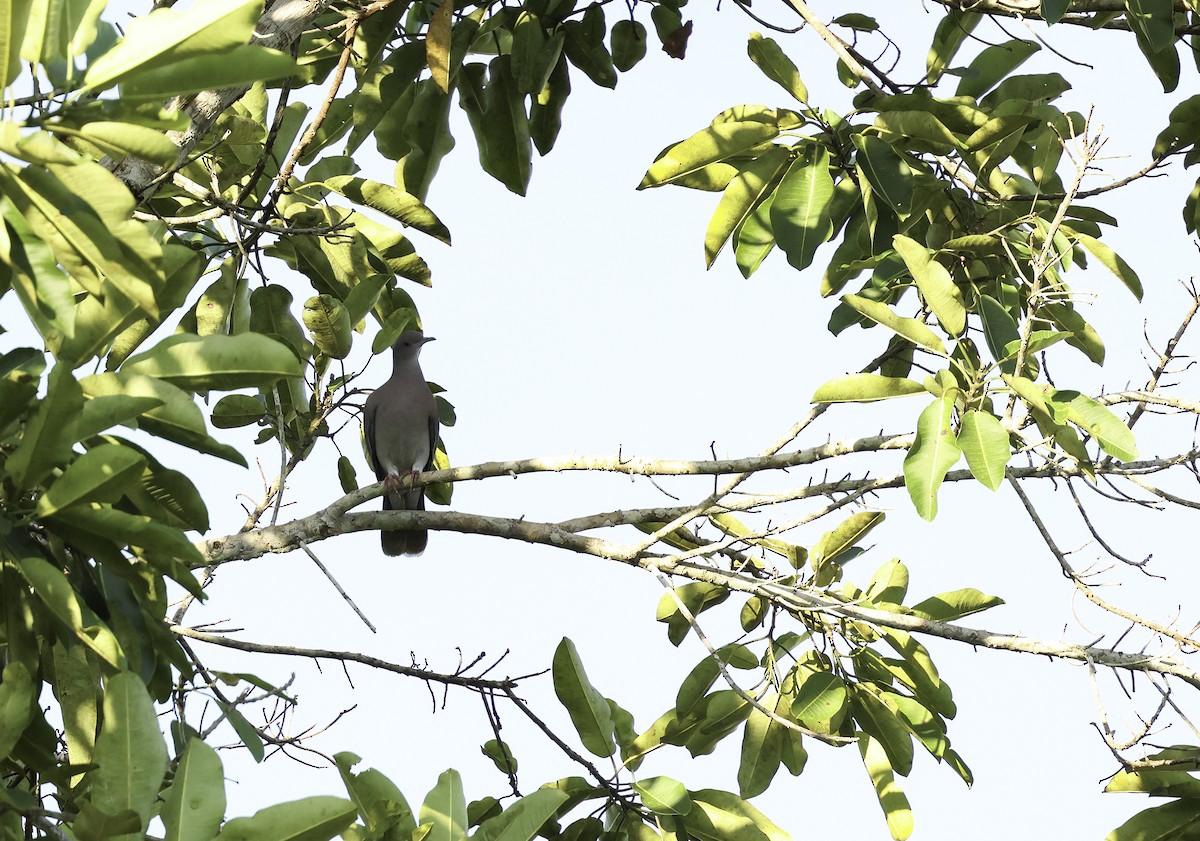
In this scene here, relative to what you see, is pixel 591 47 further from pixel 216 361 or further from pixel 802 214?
pixel 216 361

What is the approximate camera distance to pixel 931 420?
240 cm

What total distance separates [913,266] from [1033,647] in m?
0.86

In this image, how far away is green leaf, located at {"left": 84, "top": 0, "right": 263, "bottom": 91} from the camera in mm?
1504

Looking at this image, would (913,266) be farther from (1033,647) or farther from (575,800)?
(575,800)

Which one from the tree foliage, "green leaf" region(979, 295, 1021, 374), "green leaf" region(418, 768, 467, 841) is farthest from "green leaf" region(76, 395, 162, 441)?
"green leaf" region(979, 295, 1021, 374)

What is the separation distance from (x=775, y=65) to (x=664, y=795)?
1.89 m

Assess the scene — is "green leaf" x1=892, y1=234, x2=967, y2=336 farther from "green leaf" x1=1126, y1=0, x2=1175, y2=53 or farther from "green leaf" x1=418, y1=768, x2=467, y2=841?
"green leaf" x1=418, y1=768, x2=467, y2=841

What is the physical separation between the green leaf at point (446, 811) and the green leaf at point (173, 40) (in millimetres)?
1460

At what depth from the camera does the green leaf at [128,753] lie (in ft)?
5.80

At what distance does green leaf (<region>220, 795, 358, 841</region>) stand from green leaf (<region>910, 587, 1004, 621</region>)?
1713 millimetres

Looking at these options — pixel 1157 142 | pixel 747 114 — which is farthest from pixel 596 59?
pixel 1157 142

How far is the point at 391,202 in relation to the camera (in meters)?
3.57

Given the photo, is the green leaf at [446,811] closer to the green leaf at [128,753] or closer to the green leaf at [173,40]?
the green leaf at [128,753]

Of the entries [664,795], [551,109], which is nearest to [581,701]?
[664,795]
